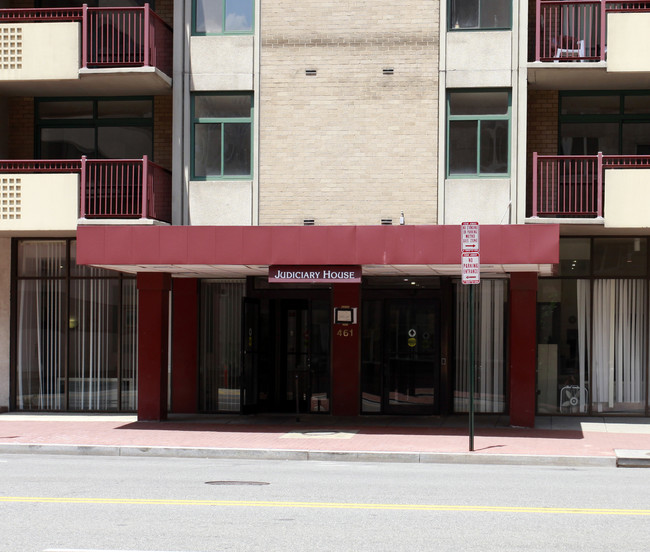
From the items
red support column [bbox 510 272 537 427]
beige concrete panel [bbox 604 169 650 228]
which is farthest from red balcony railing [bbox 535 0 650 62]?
red support column [bbox 510 272 537 427]

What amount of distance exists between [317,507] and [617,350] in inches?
487

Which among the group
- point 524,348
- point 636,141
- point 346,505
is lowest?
point 346,505

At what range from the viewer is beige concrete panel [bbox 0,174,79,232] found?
798 inches

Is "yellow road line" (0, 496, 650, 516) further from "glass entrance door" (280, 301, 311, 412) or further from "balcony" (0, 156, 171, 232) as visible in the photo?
"glass entrance door" (280, 301, 311, 412)

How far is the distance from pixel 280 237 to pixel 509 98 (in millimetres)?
5585

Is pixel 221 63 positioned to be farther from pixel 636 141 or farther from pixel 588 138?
pixel 636 141

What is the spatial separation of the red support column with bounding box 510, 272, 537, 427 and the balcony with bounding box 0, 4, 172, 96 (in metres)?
8.18

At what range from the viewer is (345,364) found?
69.3 feet

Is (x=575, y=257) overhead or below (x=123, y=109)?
below

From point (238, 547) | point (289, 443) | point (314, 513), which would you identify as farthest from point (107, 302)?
point (238, 547)

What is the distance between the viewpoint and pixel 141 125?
22078 mm

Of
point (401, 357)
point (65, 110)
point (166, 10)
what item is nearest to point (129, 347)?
point (65, 110)

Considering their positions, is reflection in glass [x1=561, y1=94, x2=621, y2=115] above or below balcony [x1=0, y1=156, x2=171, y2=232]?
above

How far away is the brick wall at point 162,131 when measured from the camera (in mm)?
21891
